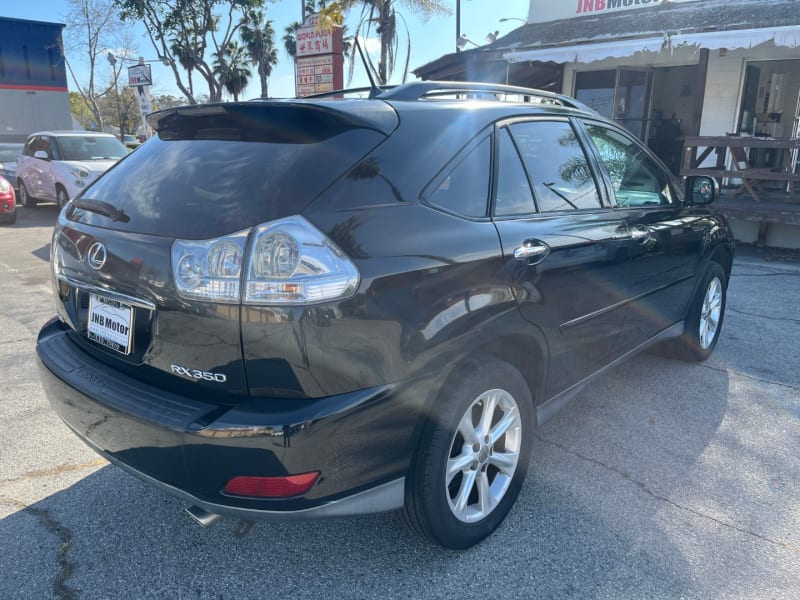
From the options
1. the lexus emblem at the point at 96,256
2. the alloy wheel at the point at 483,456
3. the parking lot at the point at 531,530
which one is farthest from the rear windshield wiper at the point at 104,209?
the alloy wheel at the point at 483,456

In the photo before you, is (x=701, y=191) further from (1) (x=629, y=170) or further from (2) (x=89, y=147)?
(2) (x=89, y=147)

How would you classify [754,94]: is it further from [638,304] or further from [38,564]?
[38,564]

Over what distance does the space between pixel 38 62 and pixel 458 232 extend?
26905 mm

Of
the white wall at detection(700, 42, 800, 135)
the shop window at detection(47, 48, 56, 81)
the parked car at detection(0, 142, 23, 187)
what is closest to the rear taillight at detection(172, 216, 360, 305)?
the white wall at detection(700, 42, 800, 135)

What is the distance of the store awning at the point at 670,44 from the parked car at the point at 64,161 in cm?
816

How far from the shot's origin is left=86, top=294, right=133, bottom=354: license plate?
7.09 feet

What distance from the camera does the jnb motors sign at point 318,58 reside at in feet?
34.0

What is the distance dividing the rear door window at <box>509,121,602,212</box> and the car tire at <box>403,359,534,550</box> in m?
0.87

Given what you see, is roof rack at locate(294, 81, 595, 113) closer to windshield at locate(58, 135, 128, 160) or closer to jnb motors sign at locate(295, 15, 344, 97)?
jnb motors sign at locate(295, 15, 344, 97)

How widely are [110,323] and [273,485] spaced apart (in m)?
0.89

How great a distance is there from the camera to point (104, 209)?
2.41m

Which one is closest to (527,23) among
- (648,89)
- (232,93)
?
(648,89)

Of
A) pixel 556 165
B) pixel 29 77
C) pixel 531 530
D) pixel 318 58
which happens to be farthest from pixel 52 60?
pixel 531 530

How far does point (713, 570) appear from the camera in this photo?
2377 mm
